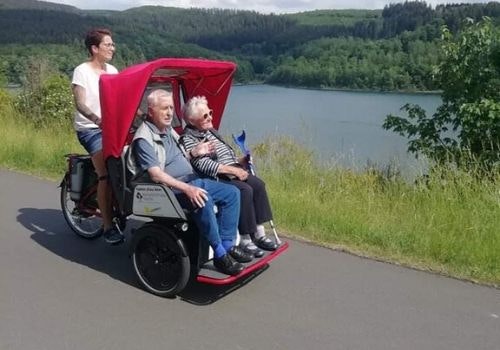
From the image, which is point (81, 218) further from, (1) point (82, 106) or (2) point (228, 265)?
(2) point (228, 265)

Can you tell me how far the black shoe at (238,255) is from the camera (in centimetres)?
421

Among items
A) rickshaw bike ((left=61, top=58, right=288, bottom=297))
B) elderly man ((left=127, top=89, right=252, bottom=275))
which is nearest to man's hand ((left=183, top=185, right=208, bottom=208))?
elderly man ((left=127, top=89, right=252, bottom=275))

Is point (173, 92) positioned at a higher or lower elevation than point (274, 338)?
higher

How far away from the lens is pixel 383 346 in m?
3.49

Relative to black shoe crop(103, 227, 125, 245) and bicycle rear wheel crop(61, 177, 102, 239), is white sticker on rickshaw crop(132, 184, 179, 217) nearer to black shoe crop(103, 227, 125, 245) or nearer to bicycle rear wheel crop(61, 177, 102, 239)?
black shoe crop(103, 227, 125, 245)

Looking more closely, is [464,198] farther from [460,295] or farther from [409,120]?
[409,120]

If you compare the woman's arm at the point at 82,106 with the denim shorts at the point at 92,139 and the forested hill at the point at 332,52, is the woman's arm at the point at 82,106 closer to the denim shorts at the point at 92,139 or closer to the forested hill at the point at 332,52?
the denim shorts at the point at 92,139

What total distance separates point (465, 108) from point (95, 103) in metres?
5.42

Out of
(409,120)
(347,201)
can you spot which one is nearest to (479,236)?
(347,201)

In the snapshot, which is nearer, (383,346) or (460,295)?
(383,346)

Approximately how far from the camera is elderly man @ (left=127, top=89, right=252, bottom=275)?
4055 millimetres

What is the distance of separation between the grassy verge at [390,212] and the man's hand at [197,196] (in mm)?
1783

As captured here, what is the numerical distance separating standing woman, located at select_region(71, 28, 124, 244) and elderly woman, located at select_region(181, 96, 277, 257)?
0.99 meters

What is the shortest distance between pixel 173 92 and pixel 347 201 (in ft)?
7.81
